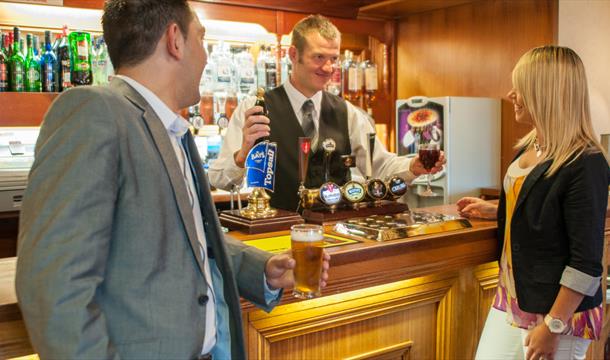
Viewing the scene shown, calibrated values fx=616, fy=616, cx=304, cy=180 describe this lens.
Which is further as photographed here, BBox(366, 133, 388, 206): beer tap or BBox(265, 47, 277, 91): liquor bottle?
BBox(265, 47, 277, 91): liquor bottle

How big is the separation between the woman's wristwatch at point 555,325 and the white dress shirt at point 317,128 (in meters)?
0.92

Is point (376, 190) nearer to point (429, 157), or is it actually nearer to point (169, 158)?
point (429, 157)

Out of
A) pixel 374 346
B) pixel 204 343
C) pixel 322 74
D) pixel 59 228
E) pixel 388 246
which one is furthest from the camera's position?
pixel 322 74

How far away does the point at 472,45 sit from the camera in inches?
209

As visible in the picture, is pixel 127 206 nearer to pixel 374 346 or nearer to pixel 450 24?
pixel 374 346

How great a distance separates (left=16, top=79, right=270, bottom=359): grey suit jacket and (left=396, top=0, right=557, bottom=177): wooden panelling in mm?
4239

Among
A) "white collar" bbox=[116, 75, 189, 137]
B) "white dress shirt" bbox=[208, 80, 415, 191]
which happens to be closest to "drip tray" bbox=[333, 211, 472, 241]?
"white dress shirt" bbox=[208, 80, 415, 191]

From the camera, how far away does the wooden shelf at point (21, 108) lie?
12.3 feet

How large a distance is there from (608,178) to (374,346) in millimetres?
969

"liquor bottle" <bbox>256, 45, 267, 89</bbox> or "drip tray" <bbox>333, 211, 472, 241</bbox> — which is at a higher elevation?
"liquor bottle" <bbox>256, 45, 267, 89</bbox>

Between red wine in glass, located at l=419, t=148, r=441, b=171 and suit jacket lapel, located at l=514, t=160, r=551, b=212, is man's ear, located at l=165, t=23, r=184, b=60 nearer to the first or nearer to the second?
suit jacket lapel, located at l=514, t=160, r=551, b=212

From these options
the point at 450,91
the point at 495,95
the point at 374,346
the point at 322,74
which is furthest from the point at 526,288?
the point at 450,91

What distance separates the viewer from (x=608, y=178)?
191 cm

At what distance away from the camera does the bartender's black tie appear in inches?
117
